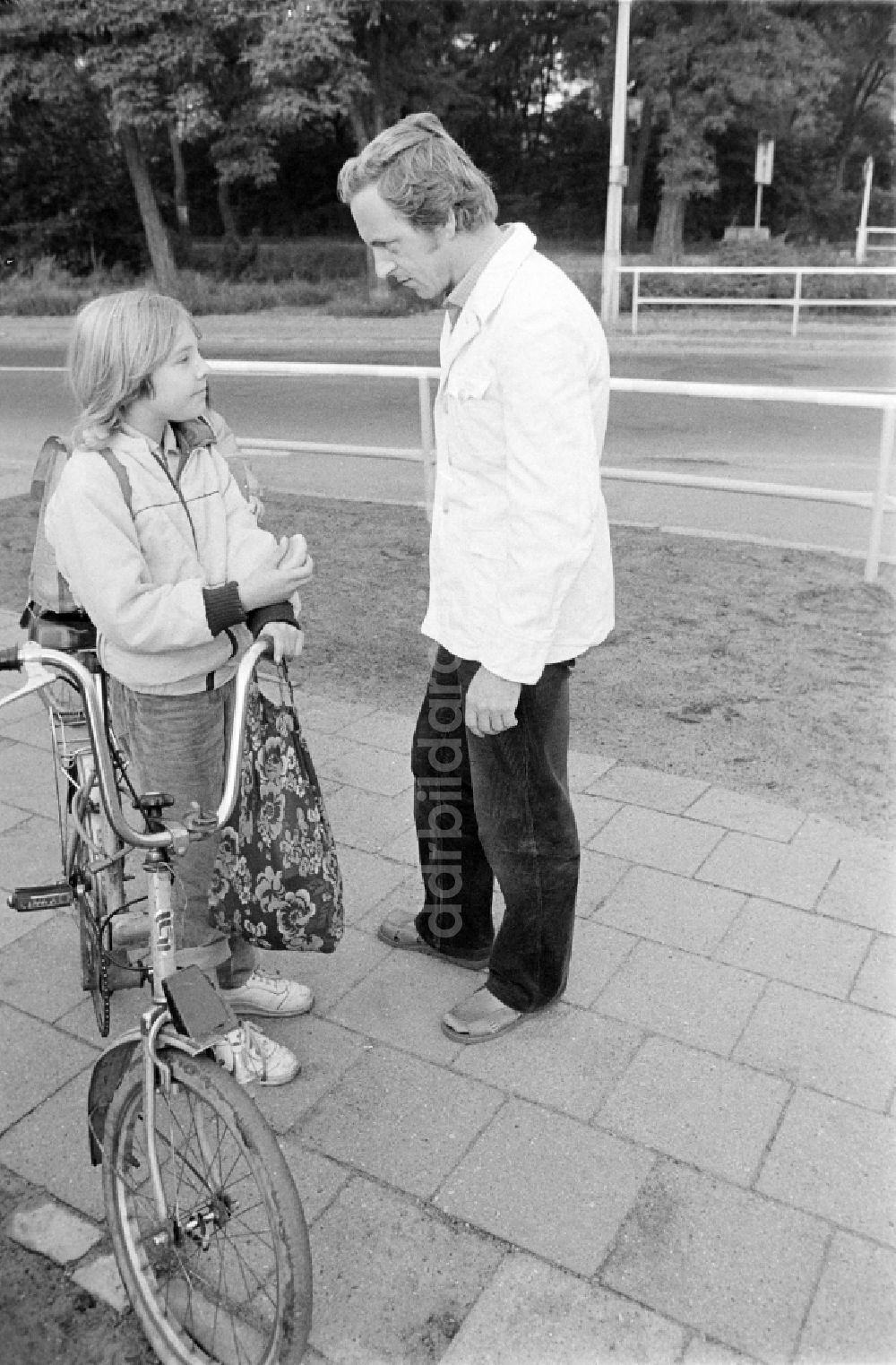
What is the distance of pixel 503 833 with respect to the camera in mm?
2766

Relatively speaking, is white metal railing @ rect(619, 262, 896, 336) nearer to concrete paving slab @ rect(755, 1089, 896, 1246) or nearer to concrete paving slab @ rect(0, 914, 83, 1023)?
concrete paving slab @ rect(0, 914, 83, 1023)

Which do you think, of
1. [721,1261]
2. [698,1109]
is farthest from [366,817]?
[721,1261]

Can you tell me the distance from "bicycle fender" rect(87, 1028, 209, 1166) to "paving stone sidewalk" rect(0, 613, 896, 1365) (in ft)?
0.83

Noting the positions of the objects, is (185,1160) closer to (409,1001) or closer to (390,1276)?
(390,1276)

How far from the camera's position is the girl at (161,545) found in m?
2.32

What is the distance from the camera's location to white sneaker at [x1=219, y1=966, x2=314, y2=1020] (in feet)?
9.84

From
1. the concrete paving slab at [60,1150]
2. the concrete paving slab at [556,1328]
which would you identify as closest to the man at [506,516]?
the concrete paving slab at [556,1328]

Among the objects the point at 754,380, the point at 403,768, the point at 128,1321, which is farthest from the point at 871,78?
the point at 128,1321

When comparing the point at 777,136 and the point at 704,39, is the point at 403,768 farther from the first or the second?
the point at 777,136

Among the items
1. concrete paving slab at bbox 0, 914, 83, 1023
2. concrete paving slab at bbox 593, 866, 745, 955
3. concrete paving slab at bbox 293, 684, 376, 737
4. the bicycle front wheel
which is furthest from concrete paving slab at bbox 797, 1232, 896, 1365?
concrete paving slab at bbox 293, 684, 376, 737

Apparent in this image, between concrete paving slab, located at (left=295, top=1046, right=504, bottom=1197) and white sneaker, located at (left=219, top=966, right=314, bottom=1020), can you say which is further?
white sneaker, located at (left=219, top=966, right=314, bottom=1020)

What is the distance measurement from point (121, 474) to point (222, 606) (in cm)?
32

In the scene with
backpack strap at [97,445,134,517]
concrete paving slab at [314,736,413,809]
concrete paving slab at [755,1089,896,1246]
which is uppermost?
Answer: backpack strap at [97,445,134,517]

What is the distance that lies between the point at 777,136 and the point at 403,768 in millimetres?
28316
